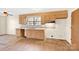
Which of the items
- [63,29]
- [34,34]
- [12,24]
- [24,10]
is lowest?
[34,34]

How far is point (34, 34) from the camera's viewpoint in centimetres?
228

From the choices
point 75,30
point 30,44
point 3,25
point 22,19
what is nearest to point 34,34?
point 30,44

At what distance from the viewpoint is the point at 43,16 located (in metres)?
2.21

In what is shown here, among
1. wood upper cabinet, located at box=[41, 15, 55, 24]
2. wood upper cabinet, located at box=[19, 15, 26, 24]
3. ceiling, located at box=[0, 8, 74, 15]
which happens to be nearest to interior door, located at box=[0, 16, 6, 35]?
ceiling, located at box=[0, 8, 74, 15]

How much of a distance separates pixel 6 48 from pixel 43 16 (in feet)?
3.03

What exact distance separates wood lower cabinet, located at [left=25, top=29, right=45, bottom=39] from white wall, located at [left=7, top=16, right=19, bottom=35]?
0.24 m

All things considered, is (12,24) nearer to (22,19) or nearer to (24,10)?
(22,19)

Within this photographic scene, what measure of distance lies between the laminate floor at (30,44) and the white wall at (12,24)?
0.12m

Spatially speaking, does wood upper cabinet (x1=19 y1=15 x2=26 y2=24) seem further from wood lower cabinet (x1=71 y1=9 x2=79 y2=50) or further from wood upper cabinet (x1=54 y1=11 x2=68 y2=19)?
wood lower cabinet (x1=71 y1=9 x2=79 y2=50)

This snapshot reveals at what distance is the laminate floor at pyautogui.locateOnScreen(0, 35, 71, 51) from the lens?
2139mm

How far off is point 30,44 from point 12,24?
521 mm

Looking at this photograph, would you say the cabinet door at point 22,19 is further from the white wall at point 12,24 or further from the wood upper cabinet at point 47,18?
the wood upper cabinet at point 47,18
